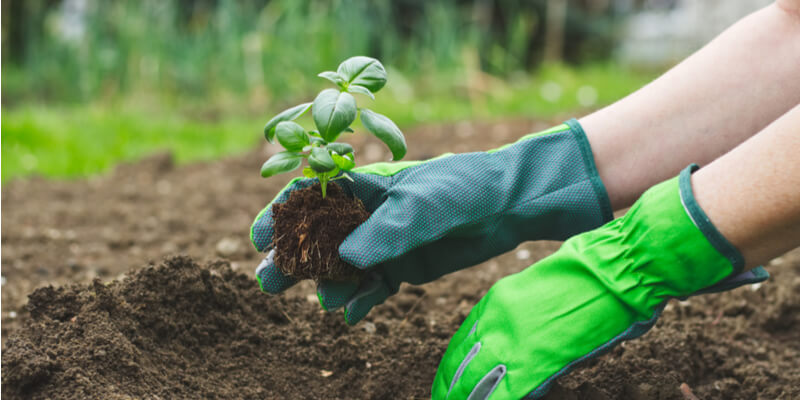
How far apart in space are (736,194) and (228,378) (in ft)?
3.28

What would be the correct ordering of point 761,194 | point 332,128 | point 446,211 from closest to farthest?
point 761,194 → point 332,128 → point 446,211

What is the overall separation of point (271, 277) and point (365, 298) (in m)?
0.18

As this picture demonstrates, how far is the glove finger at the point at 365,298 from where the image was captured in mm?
1341

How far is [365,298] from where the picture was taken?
1.36 meters

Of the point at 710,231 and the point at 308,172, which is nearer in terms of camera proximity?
the point at 710,231

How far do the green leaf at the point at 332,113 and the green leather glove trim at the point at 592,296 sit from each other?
44 cm

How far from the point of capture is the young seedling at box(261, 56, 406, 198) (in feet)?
3.89

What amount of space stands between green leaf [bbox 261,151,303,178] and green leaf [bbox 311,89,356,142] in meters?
0.08

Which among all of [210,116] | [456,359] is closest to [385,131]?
[456,359]

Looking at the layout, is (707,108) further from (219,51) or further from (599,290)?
(219,51)

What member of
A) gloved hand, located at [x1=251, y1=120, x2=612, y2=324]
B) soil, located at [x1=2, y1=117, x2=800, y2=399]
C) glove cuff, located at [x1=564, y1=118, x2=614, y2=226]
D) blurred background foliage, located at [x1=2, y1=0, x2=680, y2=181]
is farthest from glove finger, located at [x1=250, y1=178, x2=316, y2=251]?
blurred background foliage, located at [x1=2, y1=0, x2=680, y2=181]

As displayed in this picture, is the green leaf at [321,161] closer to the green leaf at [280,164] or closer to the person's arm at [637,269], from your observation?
the green leaf at [280,164]

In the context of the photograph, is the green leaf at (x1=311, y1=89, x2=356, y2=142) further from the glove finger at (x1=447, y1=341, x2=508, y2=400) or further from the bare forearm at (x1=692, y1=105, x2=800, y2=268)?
the bare forearm at (x1=692, y1=105, x2=800, y2=268)

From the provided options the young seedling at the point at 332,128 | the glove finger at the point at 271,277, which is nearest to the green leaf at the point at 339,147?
→ the young seedling at the point at 332,128
